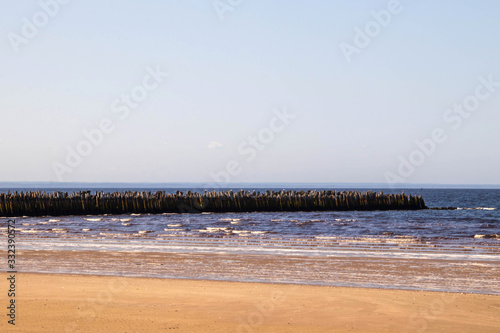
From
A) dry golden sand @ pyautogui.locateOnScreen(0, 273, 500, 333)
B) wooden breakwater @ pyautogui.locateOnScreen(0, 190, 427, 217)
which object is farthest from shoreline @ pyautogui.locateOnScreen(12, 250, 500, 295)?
wooden breakwater @ pyautogui.locateOnScreen(0, 190, 427, 217)

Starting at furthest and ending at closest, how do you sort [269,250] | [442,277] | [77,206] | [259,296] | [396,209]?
[396,209]
[77,206]
[269,250]
[442,277]
[259,296]

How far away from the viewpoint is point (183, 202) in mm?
46938

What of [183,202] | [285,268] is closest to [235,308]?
[285,268]

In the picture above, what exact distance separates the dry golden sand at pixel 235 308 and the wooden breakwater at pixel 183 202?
31651mm

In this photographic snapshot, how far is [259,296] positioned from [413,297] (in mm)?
2807

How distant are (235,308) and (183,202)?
3822cm

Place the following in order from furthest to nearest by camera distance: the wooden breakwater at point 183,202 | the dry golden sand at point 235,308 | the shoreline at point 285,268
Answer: the wooden breakwater at point 183,202, the shoreline at point 285,268, the dry golden sand at point 235,308

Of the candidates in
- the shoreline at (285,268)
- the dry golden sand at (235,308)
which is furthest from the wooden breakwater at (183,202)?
the dry golden sand at (235,308)

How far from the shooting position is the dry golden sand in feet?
26.3

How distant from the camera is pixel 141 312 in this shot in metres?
8.80

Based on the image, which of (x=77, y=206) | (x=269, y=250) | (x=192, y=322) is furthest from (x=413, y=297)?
(x=77, y=206)

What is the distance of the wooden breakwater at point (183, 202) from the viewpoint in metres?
40.9

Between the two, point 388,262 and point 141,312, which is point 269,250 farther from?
point 141,312

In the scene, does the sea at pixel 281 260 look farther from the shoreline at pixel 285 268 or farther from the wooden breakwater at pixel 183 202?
the wooden breakwater at pixel 183 202
